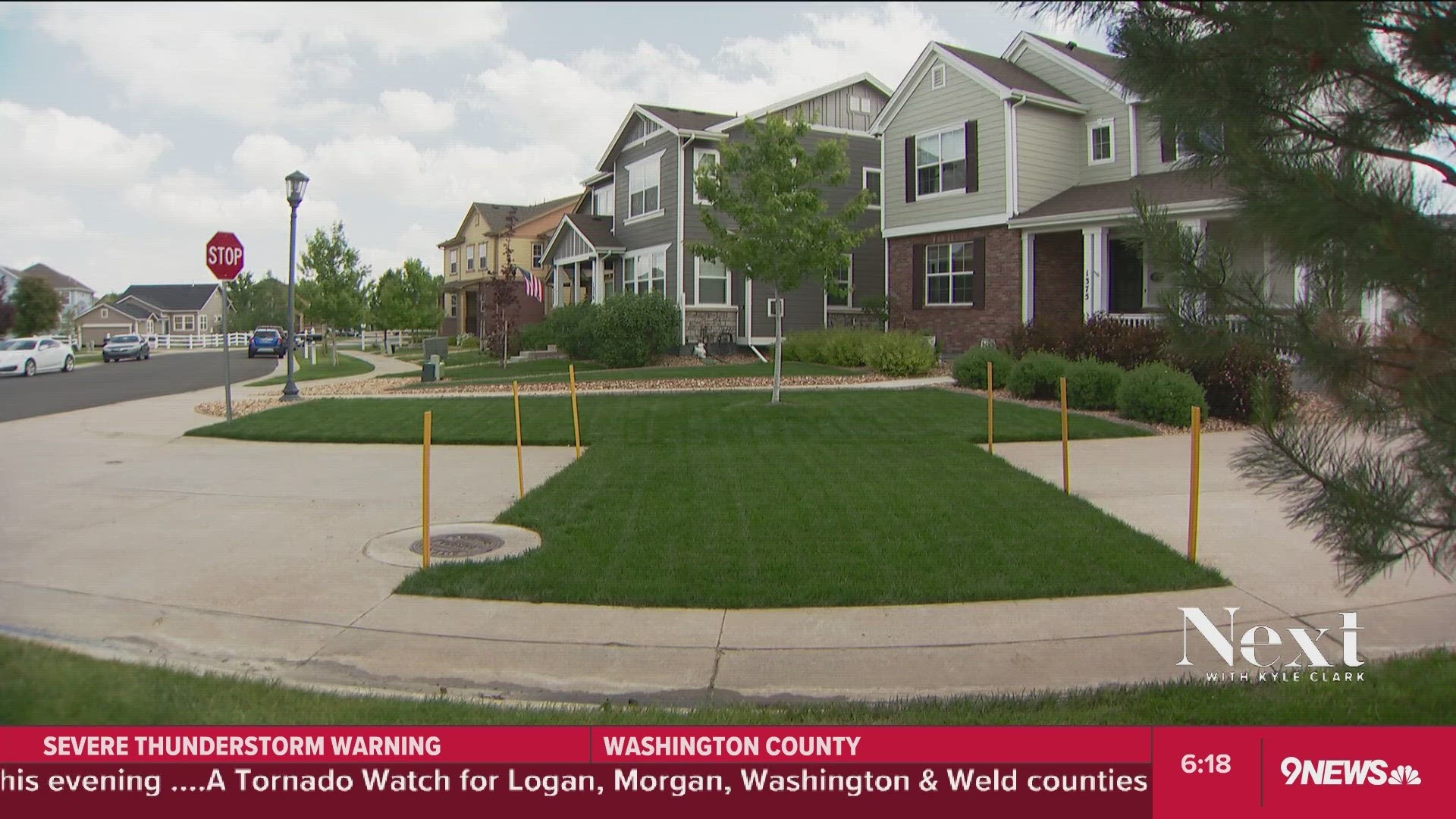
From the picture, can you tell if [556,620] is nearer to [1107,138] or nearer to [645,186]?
[1107,138]

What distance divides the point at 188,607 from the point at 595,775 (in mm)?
3976

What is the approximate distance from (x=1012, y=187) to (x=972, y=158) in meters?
1.49

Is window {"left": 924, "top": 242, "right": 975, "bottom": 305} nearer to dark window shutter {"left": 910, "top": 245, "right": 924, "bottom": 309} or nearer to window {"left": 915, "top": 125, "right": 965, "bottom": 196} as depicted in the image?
dark window shutter {"left": 910, "top": 245, "right": 924, "bottom": 309}

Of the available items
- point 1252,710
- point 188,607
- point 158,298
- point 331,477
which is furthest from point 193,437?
point 158,298

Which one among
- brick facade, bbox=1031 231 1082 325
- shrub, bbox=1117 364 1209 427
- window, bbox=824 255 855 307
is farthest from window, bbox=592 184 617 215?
shrub, bbox=1117 364 1209 427

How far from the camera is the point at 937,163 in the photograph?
80.7 ft

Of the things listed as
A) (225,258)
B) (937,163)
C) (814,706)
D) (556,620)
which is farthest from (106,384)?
(814,706)

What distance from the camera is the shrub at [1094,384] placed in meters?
15.2

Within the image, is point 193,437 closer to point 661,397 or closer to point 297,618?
point 661,397

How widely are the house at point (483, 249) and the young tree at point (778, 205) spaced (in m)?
32.2

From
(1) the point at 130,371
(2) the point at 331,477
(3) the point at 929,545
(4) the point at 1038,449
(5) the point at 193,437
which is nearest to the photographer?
(3) the point at 929,545

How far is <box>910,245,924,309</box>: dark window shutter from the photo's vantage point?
25234 millimetres

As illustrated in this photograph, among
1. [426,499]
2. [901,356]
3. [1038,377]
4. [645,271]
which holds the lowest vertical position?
[426,499]

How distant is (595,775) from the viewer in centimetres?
359
